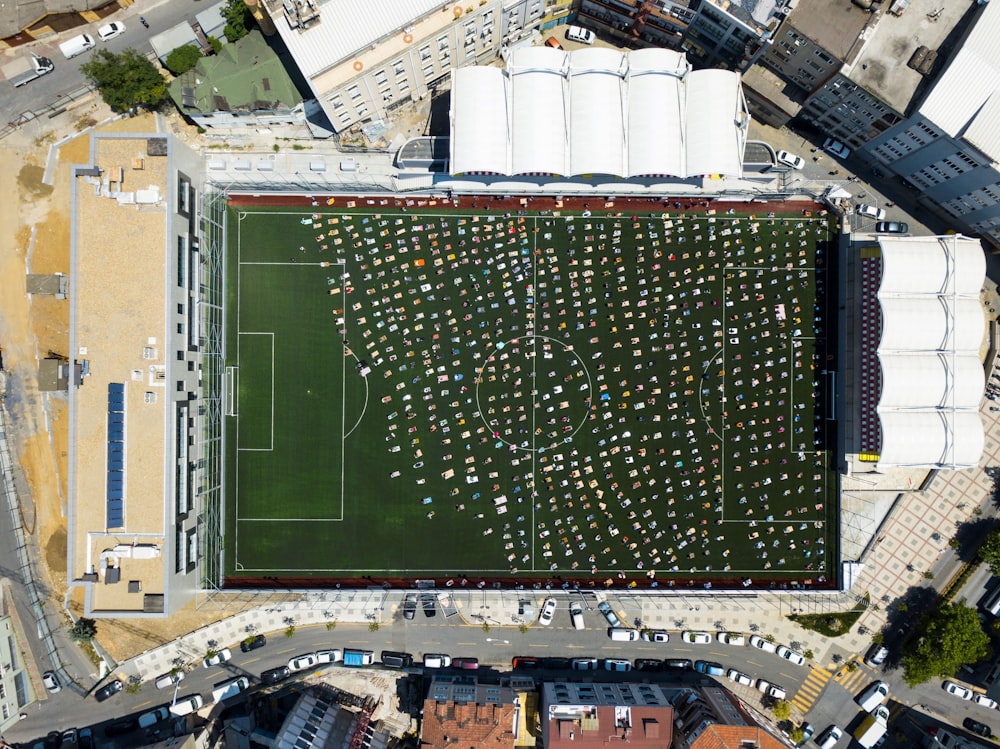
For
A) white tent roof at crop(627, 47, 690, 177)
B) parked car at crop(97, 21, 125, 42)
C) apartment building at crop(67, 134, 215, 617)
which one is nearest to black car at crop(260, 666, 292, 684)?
apartment building at crop(67, 134, 215, 617)

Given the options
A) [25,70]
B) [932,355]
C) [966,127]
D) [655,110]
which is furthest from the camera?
[25,70]

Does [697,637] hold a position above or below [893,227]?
below

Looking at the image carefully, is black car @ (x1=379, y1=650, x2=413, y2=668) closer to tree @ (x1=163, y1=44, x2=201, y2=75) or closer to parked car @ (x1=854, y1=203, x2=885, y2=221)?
tree @ (x1=163, y1=44, x2=201, y2=75)

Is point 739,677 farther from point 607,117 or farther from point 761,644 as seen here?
point 607,117

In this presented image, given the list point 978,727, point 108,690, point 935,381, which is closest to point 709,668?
point 978,727

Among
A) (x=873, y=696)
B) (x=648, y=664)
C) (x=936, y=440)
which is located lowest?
(x=873, y=696)

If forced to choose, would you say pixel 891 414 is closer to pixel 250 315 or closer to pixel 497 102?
pixel 497 102

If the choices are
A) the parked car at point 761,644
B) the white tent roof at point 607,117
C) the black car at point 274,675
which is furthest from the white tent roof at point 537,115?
the black car at point 274,675
